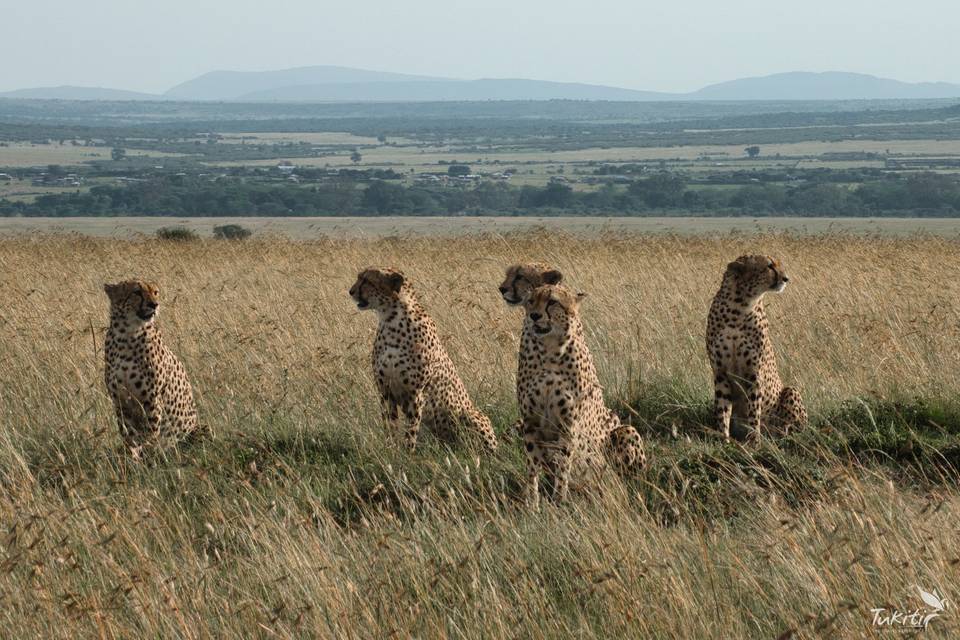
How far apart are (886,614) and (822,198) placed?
1403 inches

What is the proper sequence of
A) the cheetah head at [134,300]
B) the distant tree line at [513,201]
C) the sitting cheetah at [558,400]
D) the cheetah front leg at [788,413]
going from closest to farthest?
1. the sitting cheetah at [558,400]
2. the cheetah head at [134,300]
3. the cheetah front leg at [788,413]
4. the distant tree line at [513,201]

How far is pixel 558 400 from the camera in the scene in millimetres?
3977

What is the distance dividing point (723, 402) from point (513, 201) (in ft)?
128

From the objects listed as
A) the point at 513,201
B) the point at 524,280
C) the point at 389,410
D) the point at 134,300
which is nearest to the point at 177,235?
the point at 134,300

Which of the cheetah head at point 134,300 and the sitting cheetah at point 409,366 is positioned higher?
the cheetah head at point 134,300

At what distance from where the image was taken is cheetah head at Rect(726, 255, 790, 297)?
196 inches

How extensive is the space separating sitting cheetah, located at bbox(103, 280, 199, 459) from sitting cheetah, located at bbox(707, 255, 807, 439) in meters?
2.00

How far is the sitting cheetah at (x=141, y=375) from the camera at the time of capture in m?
4.74

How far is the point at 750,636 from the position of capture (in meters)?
2.88

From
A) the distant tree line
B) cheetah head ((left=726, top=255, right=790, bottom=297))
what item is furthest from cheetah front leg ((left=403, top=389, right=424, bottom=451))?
the distant tree line

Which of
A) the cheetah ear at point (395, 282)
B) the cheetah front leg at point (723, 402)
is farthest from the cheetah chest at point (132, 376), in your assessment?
the cheetah front leg at point (723, 402)

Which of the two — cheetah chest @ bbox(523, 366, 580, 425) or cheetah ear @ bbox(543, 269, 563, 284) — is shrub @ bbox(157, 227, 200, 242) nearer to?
cheetah ear @ bbox(543, 269, 563, 284)

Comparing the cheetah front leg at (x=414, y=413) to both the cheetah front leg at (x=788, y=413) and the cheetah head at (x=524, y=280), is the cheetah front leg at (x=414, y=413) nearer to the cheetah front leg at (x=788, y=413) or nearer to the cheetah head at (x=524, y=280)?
the cheetah head at (x=524, y=280)

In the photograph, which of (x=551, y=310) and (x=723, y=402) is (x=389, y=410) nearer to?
(x=551, y=310)
